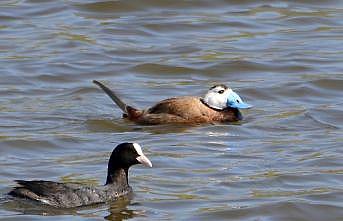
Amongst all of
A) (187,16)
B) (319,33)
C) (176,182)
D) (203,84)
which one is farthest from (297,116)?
(187,16)

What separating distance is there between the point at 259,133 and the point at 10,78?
4.08 metres

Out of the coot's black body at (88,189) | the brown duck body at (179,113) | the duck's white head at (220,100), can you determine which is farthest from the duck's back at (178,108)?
the coot's black body at (88,189)

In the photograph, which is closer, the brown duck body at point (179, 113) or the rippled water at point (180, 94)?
the rippled water at point (180, 94)

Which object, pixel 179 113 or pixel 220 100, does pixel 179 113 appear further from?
pixel 220 100

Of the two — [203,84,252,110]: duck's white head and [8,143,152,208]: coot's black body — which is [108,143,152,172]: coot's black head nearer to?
[8,143,152,208]: coot's black body

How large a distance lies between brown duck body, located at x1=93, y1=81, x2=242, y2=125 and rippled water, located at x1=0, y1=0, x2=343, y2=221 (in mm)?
110

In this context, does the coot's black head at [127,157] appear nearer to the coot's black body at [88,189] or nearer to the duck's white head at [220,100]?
the coot's black body at [88,189]

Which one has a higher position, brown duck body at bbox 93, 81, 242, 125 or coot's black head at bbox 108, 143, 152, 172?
coot's black head at bbox 108, 143, 152, 172

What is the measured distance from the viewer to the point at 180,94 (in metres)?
18.6

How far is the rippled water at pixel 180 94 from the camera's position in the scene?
13.6 metres

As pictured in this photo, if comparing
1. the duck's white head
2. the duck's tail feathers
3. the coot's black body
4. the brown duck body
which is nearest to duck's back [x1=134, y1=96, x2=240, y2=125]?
the brown duck body

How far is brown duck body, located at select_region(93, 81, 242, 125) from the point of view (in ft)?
55.4

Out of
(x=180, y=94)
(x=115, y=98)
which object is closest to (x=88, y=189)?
(x=115, y=98)

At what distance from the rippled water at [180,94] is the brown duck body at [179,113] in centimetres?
11
